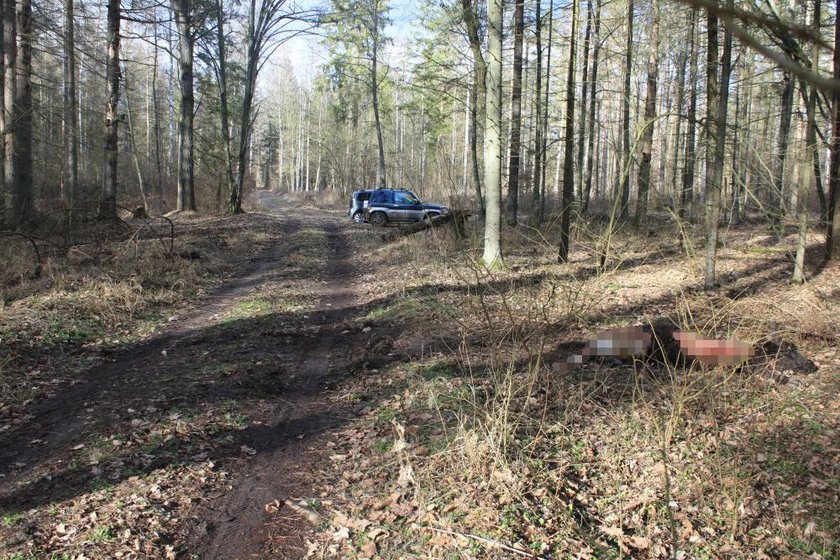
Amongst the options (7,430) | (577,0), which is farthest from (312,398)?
(577,0)

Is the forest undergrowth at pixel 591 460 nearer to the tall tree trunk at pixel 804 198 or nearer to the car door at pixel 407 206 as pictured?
the tall tree trunk at pixel 804 198

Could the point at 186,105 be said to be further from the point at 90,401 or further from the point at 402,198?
the point at 90,401

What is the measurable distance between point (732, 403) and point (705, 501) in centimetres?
176

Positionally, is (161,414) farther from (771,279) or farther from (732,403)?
(771,279)

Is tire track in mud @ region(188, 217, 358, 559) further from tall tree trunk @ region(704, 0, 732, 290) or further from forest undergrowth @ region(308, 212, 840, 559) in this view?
tall tree trunk @ region(704, 0, 732, 290)

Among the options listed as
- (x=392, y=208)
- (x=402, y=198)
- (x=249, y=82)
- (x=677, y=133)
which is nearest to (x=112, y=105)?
(x=249, y=82)

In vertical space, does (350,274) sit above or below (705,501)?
above

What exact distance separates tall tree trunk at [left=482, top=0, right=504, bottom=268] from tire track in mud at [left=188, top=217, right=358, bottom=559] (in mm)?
4050

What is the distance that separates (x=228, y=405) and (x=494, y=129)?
7.44 m

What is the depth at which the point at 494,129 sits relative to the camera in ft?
36.0

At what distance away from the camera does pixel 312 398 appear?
638 centimetres

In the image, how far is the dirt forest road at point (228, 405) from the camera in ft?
13.7

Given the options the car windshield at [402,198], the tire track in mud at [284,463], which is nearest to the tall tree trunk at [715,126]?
the tire track in mud at [284,463]

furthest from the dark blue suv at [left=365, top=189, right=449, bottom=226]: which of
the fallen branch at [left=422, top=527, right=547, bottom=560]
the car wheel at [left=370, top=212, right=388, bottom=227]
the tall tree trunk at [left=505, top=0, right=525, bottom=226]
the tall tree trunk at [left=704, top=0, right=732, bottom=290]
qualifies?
the fallen branch at [left=422, top=527, right=547, bottom=560]
